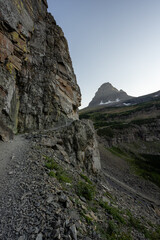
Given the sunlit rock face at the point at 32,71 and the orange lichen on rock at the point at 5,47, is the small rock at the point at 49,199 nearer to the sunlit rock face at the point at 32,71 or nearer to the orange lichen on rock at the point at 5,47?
the sunlit rock face at the point at 32,71

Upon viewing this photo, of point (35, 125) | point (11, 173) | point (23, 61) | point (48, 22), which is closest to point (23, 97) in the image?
point (35, 125)

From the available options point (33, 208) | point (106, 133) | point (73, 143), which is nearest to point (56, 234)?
point (33, 208)

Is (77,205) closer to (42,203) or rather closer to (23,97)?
(42,203)

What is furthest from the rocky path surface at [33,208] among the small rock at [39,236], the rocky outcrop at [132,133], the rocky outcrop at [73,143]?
the rocky outcrop at [132,133]

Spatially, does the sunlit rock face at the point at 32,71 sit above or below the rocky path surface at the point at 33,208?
above

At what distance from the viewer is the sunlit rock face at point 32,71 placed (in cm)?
1407

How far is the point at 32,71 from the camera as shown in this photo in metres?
19.9

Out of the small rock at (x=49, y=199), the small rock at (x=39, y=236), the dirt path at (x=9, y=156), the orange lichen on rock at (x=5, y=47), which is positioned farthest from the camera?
the orange lichen on rock at (x=5, y=47)

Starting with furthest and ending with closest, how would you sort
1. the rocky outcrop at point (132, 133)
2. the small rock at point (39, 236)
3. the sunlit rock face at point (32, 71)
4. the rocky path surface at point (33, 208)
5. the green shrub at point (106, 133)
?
the green shrub at point (106, 133) < the rocky outcrop at point (132, 133) < the sunlit rock face at point (32, 71) < the rocky path surface at point (33, 208) < the small rock at point (39, 236)

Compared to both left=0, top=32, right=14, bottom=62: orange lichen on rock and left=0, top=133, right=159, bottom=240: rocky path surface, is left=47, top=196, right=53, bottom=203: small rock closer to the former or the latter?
left=0, top=133, right=159, bottom=240: rocky path surface

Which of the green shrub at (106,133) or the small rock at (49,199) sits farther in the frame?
the green shrub at (106,133)

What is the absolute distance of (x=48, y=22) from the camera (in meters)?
27.1

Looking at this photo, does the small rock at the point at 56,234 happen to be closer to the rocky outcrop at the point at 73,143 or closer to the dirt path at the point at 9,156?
the dirt path at the point at 9,156

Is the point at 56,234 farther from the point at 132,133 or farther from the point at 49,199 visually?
the point at 132,133
